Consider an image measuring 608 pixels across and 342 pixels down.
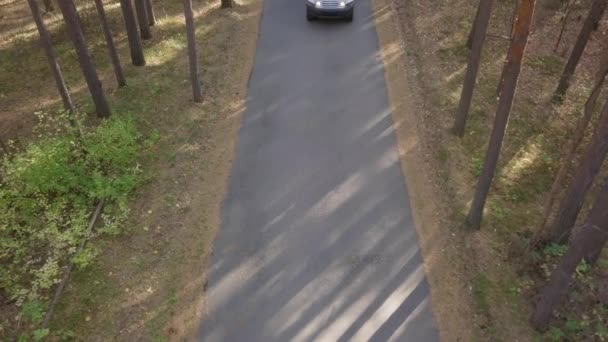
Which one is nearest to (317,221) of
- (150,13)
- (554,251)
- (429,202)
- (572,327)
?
(429,202)

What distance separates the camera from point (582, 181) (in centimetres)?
974

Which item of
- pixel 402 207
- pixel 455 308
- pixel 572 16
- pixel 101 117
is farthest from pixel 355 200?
pixel 572 16

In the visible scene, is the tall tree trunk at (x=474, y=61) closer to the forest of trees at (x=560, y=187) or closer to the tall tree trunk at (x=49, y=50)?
the forest of trees at (x=560, y=187)

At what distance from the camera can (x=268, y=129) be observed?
14.9 m

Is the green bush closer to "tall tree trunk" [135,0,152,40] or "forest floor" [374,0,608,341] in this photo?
"tall tree trunk" [135,0,152,40]

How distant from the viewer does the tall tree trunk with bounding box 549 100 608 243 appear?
336 inches

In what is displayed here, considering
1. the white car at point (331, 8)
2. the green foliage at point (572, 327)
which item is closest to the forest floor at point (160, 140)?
the white car at point (331, 8)

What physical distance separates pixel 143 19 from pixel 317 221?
12.2 m

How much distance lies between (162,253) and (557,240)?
9.54 m

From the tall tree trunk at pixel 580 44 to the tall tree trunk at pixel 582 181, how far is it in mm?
6398

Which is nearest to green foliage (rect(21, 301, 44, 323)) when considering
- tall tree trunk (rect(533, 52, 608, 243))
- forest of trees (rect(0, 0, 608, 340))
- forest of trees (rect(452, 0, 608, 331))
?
forest of trees (rect(0, 0, 608, 340))

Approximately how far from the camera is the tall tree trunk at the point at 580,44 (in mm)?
13445

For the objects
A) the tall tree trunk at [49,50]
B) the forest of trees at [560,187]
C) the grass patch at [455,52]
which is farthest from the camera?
the grass patch at [455,52]

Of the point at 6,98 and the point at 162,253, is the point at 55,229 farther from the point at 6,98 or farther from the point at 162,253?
the point at 6,98
